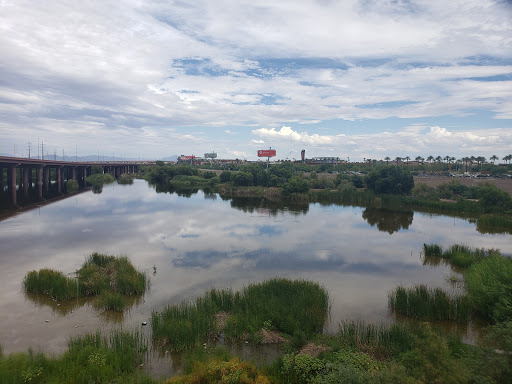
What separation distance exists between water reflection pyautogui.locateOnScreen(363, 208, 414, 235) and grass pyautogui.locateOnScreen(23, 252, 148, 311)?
2657 cm

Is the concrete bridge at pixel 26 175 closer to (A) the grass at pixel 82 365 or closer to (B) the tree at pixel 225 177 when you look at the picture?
(B) the tree at pixel 225 177

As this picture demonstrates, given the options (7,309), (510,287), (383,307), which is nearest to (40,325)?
(7,309)

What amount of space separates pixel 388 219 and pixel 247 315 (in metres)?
32.7

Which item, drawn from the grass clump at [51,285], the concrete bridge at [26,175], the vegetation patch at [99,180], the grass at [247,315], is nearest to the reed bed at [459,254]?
the grass at [247,315]

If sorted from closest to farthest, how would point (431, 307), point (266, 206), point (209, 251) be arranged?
point (431, 307) → point (209, 251) → point (266, 206)

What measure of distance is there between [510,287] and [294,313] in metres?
8.93

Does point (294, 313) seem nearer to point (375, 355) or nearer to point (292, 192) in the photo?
point (375, 355)

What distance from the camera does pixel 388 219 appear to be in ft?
136

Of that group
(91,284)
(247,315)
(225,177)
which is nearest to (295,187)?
(225,177)

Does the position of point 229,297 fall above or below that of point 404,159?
below

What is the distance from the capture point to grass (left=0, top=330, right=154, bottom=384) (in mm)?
9172

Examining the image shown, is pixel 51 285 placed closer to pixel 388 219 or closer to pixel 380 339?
pixel 380 339

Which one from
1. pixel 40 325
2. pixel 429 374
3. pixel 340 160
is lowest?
pixel 40 325

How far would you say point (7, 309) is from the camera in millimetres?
14930
